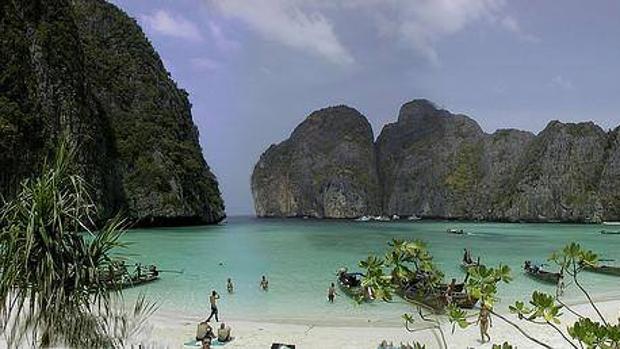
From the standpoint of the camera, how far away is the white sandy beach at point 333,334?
1285 centimetres

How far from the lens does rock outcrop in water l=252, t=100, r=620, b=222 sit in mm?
119750

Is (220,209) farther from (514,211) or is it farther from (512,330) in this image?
(512,330)

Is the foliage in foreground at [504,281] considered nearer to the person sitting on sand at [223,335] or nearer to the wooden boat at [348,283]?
the person sitting on sand at [223,335]

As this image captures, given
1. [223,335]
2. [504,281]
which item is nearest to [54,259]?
[504,281]

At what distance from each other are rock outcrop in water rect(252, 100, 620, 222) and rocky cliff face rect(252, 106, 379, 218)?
0.32 meters

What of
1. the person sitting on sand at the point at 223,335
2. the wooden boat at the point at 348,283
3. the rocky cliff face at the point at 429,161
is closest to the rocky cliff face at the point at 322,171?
the rocky cliff face at the point at 429,161

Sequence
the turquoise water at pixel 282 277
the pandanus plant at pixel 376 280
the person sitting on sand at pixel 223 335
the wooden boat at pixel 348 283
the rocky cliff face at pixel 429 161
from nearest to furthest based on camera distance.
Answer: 1. the pandanus plant at pixel 376 280
2. the person sitting on sand at pixel 223 335
3. the turquoise water at pixel 282 277
4. the wooden boat at pixel 348 283
5. the rocky cliff face at pixel 429 161

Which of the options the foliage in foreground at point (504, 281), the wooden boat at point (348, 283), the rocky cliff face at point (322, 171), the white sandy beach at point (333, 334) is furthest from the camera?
the rocky cliff face at point (322, 171)

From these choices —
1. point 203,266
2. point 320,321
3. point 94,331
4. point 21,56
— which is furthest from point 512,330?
point 21,56

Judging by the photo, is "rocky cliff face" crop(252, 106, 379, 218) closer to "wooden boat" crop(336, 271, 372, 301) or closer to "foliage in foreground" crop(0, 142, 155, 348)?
"wooden boat" crop(336, 271, 372, 301)

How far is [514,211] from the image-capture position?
127 metres

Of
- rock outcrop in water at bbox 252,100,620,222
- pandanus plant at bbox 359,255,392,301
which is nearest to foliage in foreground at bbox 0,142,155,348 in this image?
pandanus plant at bbox 359,255,392,301

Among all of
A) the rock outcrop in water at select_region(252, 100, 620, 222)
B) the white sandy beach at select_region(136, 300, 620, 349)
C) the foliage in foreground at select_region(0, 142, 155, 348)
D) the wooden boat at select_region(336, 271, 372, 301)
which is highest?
the rock outcrop in water at select_region(252, 100, 620, 222)

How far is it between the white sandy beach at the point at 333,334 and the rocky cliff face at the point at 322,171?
148m
